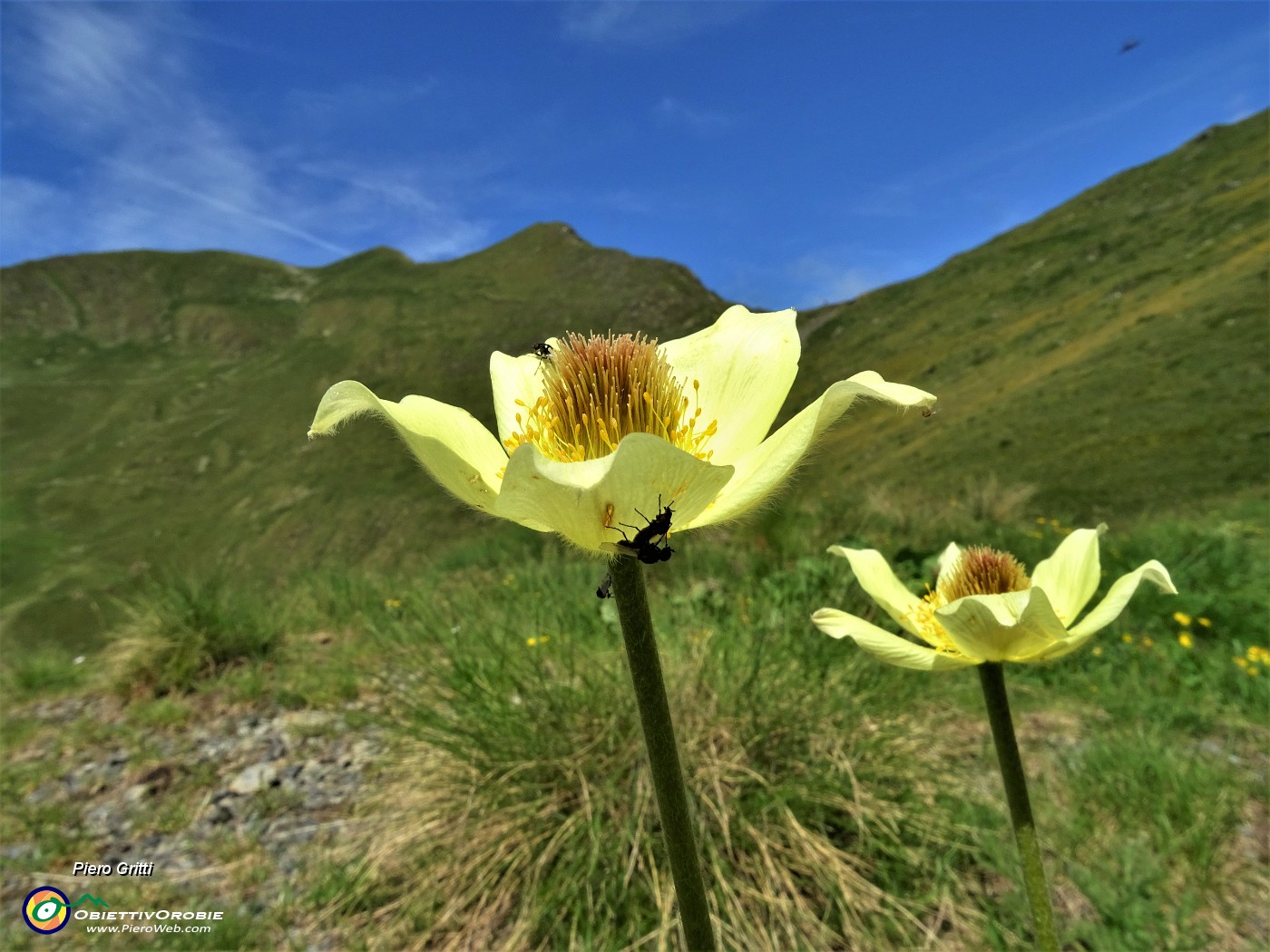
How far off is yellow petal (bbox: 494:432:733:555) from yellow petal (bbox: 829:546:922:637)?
78cm

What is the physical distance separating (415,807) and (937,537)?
21.6 ft

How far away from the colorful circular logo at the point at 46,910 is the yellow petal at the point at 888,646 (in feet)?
11.9

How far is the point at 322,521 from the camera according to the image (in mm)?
58656

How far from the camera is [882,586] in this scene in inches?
69.1

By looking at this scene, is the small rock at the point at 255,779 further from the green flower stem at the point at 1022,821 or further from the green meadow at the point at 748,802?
the green flower stem at the point at 1022,821

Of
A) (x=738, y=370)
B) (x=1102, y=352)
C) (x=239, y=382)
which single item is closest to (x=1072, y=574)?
(x=738, y=370)

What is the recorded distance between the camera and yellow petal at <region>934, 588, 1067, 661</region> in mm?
1314

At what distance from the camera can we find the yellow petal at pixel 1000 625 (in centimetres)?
131

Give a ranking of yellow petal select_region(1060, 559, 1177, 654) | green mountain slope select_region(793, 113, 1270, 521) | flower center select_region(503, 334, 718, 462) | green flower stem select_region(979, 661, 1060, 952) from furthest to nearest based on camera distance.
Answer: green mountain slope select_region(793, 113, 1270, 521) < yellow petal select_region(1060, 559, 1177, 654) < flower center select_region(503, 334, 718, 462) < green flower stem select_region(979, 661, 1060, 952)

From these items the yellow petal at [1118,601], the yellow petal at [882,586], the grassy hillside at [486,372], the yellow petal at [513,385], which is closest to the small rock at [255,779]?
the grassy hillside at [486,372]

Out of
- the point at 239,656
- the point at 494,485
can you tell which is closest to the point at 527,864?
the point at 494,485

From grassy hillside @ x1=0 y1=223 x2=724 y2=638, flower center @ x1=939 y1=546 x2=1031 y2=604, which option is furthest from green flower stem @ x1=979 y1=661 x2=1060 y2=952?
grassy hillside @ x1=0 y1=223 x2=724 y2=638

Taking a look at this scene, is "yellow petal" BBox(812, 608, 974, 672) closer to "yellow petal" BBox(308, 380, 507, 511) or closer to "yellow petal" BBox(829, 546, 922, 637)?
"yellow petal" BBox(829, 546, 922, 637)

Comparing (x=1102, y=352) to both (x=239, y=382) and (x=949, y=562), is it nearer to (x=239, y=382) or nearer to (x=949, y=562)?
(x=949, y=562)
